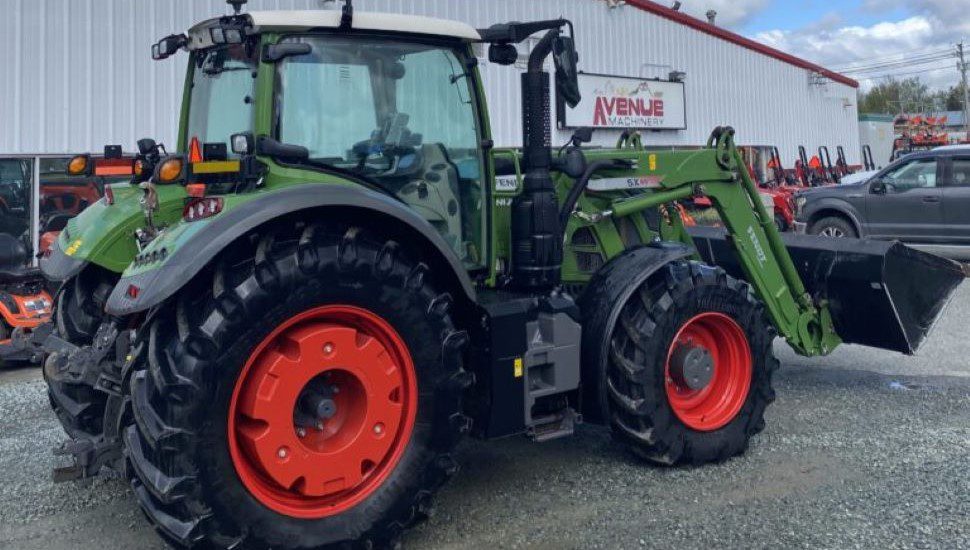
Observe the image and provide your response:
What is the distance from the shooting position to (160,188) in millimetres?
4750

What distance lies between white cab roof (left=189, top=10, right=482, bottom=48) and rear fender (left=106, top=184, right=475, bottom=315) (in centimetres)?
84

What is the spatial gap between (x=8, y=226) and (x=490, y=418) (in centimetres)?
897

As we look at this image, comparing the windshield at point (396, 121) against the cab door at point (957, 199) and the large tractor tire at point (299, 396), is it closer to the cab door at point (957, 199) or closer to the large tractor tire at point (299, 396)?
the large tractor tire at point (299, 396)

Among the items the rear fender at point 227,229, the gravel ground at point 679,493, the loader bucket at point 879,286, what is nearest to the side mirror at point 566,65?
the rear fender at point 227,229

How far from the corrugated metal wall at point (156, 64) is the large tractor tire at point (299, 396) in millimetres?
9074

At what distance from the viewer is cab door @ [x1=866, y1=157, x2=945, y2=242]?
13.6 meters

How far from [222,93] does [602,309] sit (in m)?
2.38

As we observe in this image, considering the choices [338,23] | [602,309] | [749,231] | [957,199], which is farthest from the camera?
[957,199]

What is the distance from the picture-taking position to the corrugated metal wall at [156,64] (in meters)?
11.2

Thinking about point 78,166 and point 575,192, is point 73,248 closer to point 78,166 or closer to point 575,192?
point 78,166

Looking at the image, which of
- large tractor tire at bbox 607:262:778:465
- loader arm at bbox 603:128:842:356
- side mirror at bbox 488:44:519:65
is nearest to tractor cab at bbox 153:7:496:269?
side mirror at bbox 488:44:519:65

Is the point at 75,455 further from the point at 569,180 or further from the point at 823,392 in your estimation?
the point at 823,392

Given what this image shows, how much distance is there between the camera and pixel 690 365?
521 centimetres

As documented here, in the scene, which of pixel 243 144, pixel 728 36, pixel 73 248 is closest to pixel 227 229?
pixel 243 144
